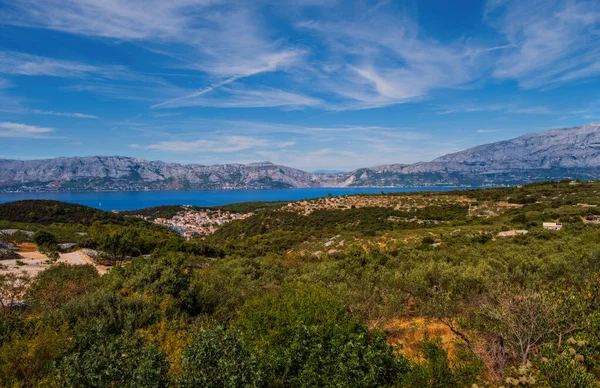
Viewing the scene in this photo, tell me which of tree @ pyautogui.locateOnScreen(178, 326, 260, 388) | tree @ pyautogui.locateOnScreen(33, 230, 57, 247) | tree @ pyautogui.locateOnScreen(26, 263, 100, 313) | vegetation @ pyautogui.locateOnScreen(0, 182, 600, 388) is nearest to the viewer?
tree @ pyautogui.locateOnScreen(178, 326, 260, 388)

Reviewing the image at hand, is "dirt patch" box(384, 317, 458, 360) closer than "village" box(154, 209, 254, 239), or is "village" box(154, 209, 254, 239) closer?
"dirt patch" box(384, 317, 458, 360)

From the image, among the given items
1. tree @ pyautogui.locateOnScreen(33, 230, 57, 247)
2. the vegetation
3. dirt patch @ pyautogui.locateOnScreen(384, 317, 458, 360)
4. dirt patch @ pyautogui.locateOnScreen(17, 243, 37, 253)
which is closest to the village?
tree @ pyautogui.locateOnScreen(33, 230, 57, 247)

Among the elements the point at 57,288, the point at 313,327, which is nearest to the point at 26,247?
the point at 57,288

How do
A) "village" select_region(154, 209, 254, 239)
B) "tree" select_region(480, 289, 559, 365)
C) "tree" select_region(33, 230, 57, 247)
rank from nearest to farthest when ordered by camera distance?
"tree" select_region(480, 289, 559, 365)
"tree" select_region(33, 230, 57, 247)
"village" select_region(154, 209, 254, 239)

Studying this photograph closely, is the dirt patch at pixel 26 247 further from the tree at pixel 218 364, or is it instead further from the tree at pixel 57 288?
the tree at pixel 218 364

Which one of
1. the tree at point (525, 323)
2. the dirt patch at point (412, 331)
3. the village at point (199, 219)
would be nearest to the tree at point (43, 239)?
the dirt patch at point (412, 331)

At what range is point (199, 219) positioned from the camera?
118m

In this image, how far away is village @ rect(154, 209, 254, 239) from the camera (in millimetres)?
104438

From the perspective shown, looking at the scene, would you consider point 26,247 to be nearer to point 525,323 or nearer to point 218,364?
point 218,364

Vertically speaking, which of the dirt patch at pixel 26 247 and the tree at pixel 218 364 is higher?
the tree at pixel 218 364

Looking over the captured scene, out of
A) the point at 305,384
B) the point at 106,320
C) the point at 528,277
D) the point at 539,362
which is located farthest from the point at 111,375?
the point at 528,277

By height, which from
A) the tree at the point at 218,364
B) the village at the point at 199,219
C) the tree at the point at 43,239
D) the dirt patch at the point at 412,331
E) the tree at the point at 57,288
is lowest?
the village at the point at 199,219

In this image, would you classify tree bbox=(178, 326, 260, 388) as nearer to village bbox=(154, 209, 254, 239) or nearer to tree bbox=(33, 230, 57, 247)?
tree bbox=(33, 230, 57, 247)

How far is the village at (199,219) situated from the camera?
343ft
